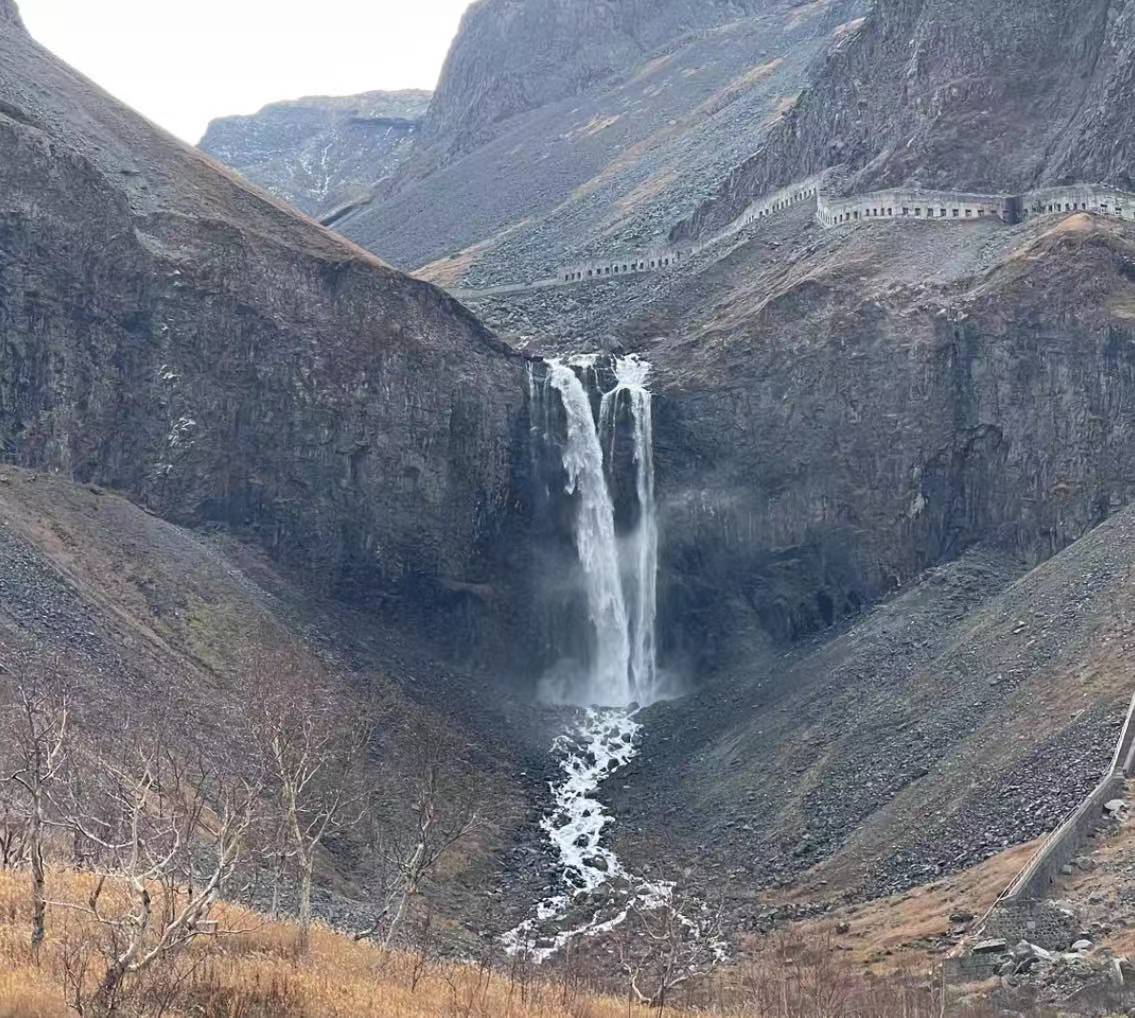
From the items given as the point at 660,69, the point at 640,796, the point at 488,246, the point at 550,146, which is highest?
the point at 660,69

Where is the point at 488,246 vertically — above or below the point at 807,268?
above

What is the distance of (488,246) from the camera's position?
135m

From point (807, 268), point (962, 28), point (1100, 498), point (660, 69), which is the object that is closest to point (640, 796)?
point (1100, 498)

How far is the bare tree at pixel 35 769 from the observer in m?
23.0

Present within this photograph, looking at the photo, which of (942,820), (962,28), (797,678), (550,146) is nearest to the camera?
(942,820)

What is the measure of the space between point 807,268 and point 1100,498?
2289 centimetres

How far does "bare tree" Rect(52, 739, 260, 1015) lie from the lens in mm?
19797

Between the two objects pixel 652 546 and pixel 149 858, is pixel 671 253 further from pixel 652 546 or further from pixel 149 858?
pixel 149 858

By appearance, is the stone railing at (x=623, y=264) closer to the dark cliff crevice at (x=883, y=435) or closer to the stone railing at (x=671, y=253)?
the stone railing at (x=671, y=253)

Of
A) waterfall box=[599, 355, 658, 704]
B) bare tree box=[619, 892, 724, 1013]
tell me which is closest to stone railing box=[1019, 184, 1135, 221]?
waterfall box=[599, 355, 658, 704]

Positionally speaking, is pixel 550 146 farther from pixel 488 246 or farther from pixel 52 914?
pixel 52 914

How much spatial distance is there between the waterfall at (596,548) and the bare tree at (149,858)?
28.5 metres

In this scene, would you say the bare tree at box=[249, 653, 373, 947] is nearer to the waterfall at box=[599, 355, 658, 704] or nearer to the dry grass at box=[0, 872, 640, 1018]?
the dry grass at box=[0, 872, 640, 1018]

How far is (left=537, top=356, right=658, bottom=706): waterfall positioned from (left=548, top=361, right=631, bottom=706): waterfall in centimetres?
5
